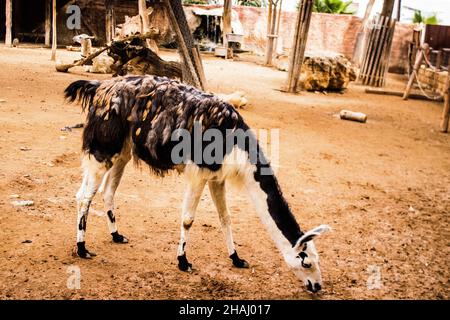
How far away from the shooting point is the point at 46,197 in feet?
16.4

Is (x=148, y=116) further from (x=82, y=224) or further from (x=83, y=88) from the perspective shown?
(x=82, y=224)

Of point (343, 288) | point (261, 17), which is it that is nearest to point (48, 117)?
point (343, 288)

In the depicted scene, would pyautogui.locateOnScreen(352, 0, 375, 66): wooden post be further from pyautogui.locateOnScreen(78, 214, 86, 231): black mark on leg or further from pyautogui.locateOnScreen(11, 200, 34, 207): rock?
pyautogui.locateOnScreen(78, 214, 86, 231): black mark on leg

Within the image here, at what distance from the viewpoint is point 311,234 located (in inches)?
126

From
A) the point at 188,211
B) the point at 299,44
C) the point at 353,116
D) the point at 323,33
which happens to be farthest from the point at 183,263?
the point at 323,33

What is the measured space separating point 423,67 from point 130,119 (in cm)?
1646

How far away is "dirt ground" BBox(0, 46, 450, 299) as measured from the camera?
3688 mm

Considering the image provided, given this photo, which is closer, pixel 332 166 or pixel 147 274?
pixel 147 274

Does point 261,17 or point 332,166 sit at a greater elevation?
point 261,17

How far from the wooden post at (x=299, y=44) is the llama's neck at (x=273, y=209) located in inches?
408

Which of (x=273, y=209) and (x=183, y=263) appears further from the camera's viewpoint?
(x=183, y=263)

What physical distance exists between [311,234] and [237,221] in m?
1.93

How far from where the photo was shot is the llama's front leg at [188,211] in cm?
373
